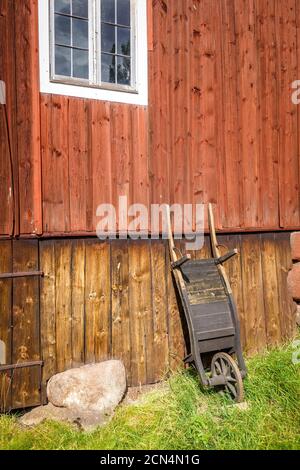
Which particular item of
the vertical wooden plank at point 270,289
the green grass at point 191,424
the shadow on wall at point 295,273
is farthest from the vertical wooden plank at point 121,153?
the shadow on wall at point 295,273

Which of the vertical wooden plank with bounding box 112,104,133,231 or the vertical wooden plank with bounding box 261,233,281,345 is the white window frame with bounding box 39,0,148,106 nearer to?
the vertical wooden plank with bounding box 112,104,133,231

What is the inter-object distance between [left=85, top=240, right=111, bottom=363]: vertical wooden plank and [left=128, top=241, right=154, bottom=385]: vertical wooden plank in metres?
0.27

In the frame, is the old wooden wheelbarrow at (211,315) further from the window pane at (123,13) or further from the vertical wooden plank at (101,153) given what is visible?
the window pane at (123,13)

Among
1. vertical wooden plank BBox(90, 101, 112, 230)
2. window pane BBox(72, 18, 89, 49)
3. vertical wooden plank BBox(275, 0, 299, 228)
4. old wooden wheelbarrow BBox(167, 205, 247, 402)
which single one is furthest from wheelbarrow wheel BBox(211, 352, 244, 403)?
window pane BBox(72, 18, 89, 49)

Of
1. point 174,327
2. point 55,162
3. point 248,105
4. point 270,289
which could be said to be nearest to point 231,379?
point 174,327

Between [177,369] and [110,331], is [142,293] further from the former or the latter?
[177,369]

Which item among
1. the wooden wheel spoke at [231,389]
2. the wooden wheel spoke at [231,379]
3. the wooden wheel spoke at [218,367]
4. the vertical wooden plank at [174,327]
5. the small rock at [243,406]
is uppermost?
the vertical wooden plank at [174,327]

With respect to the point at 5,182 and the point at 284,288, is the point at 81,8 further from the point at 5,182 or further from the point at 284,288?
the point at 284,288

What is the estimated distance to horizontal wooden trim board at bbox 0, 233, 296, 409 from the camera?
412cm

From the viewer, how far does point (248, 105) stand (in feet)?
18.0

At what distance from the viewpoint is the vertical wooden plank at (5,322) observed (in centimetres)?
404

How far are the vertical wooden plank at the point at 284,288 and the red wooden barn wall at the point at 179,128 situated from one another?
9.9 inches

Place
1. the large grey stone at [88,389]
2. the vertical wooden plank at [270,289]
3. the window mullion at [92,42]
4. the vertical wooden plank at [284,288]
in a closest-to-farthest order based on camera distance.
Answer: the large grey stone at [88,389]
the window mullion at [92,42]
the vertical wooden plank at [270,289]
the vertical wooden plank at [284,288]

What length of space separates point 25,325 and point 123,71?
Result: 280cm
